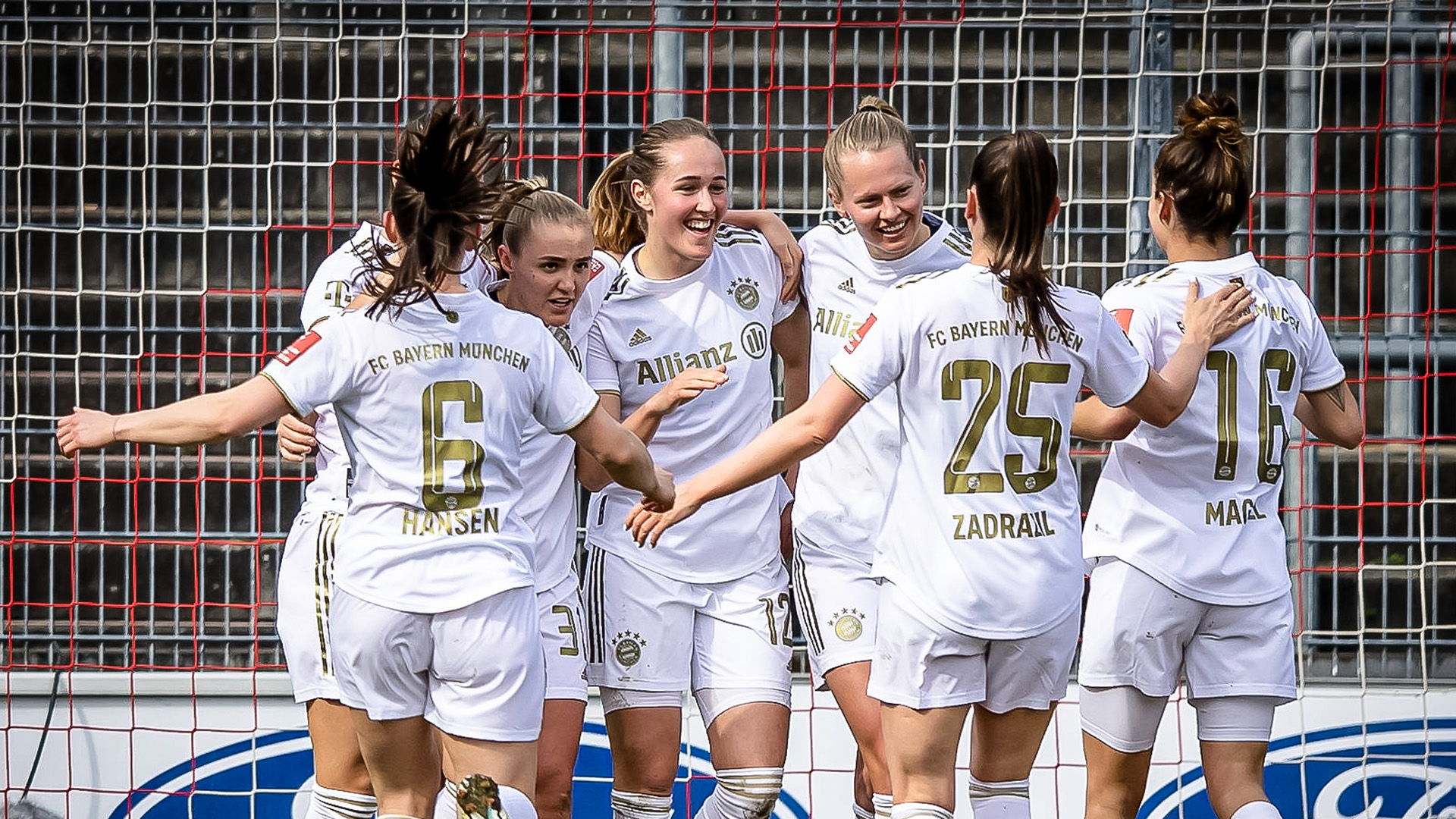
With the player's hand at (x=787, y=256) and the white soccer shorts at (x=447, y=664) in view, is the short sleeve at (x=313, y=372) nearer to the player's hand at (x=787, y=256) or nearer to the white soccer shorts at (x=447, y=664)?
the white soccer shorts at (x=447, y=664)

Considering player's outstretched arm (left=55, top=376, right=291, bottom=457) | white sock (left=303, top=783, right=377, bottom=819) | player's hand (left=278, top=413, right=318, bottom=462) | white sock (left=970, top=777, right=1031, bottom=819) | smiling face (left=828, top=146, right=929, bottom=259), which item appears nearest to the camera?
player's outstretched arm (left=55, top=376, right=291, bottom=457)

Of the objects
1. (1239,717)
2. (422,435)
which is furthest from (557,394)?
(1239,717)

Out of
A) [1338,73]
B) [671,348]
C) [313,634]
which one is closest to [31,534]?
[313,634]

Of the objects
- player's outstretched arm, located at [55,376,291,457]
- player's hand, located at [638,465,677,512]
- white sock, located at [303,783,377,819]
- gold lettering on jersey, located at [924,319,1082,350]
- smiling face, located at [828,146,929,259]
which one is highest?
smiling face, located at [828,146,929,259]

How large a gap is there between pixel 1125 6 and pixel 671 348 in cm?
247

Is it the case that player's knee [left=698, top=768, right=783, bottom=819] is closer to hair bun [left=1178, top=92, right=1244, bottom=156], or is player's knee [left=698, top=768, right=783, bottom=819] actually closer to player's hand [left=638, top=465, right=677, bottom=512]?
player's hand [left=638, top=465, right=677, bottom=512]

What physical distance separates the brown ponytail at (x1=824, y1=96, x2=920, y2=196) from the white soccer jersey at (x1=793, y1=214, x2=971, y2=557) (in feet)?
0.66

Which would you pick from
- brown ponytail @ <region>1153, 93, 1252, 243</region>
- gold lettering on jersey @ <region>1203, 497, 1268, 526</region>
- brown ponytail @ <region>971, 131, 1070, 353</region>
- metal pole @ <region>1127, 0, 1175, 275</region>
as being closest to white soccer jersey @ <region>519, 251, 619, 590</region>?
brown ponytail @ <region>971, 131, 1070, 353</region>

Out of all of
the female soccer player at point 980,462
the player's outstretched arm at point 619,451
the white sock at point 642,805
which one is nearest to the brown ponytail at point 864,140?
the female soccer player at point 980,462

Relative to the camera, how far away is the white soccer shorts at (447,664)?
2.83 meters

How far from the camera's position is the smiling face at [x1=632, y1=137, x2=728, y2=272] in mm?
3535

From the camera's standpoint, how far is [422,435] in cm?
282

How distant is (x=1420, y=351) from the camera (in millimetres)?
5105

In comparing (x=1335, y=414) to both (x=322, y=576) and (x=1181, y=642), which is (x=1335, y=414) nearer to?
(x=1181, y=642)
